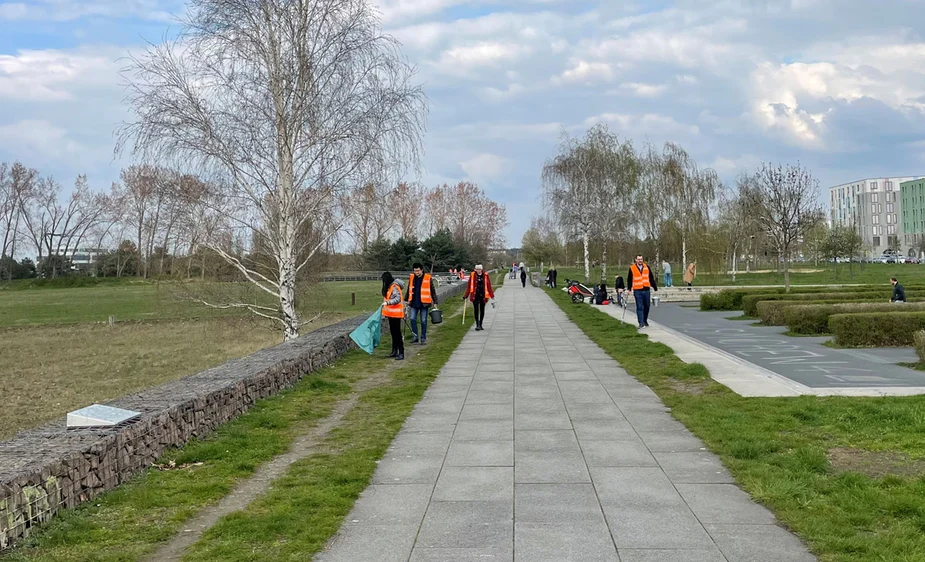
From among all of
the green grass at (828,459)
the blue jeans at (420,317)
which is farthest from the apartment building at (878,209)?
the green grass at (828,459)

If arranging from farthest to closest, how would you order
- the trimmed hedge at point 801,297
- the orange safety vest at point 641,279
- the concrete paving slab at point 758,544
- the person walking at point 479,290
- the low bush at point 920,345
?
the trimmed hedge at point 801,297 < the person walking at point 479,290 < the orange safety vest at point 641,279 < the low bush at point 920,345 < the concrete paving slab at point 758,544

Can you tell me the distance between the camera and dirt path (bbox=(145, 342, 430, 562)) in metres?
4.82

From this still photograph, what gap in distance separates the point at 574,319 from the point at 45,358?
1521 centimetres

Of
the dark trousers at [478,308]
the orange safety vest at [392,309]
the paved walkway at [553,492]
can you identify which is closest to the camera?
the paved walkway at [553,492]

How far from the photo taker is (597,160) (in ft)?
177

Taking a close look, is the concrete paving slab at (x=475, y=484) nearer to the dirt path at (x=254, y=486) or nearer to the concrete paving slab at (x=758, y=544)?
the dirt path at (x=254, y=486)

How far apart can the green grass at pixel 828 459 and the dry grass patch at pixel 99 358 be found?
905 cm

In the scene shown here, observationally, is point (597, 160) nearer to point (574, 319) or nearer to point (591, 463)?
point (574, 319)

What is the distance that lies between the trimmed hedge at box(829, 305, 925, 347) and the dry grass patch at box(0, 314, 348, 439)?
13.3 metres

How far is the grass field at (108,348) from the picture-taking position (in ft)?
48.5

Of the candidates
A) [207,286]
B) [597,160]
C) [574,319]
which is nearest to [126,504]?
[207,286]

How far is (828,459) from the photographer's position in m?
6.59

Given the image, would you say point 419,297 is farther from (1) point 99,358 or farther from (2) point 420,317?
(1) point 99,358

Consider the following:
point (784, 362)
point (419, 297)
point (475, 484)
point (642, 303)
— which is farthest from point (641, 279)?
point (475, 484)
